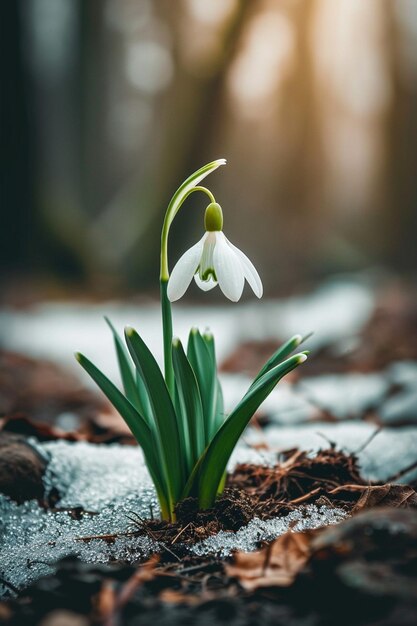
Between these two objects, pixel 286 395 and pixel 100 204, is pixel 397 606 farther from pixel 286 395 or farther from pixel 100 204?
pixel 100 204

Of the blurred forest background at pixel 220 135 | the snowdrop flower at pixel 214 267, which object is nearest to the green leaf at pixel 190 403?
the snowdrop flower at pixel 214 267

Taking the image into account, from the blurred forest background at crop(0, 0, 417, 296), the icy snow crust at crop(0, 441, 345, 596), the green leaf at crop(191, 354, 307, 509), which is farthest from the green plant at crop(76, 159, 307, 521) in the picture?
the blurred forest background at crop(0, 0, 417, 296)

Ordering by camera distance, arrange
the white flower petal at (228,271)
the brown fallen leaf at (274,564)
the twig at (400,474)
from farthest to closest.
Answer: the twig at (400,474)
the white flower petal at (228,271)
the brown fallen leaf at (274,564)

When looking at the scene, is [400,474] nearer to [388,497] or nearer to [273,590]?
[388,497]

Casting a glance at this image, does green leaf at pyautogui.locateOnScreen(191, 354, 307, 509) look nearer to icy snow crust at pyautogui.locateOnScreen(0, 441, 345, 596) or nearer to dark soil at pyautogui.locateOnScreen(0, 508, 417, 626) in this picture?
icy snow crust at pyautogui.locateOnScreen(0, 441, 345, 596)

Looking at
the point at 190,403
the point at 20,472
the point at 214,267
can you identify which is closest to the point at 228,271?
the point at 214,267

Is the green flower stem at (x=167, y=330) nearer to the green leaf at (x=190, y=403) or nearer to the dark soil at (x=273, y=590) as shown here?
the green leaf at (x=190, y=403)

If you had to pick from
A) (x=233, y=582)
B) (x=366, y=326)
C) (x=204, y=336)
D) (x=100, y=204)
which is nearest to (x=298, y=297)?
(x=366, y=326)
